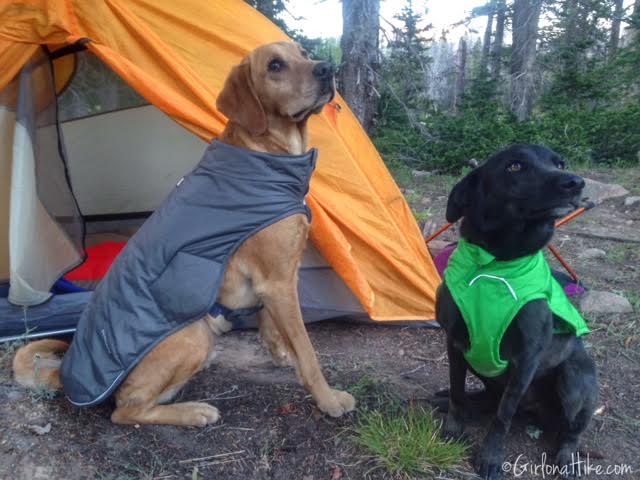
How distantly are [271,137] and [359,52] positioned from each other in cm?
396

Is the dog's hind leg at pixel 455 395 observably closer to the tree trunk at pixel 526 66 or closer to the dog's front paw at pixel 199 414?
the dog's front paw at pixel 199 414

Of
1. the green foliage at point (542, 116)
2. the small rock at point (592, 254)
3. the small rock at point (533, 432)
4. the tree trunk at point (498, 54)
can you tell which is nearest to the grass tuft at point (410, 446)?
the small rock at point (533, 432)

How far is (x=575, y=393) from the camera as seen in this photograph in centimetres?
214

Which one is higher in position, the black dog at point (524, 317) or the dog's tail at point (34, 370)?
the black dog at point (524, 317)

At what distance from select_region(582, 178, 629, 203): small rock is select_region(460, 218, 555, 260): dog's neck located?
5.45m

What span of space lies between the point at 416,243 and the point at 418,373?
986 mm

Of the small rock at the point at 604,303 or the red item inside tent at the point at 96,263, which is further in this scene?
the red item inside tent at the point at 96,263

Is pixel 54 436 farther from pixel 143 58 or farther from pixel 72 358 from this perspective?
pixel 143 58

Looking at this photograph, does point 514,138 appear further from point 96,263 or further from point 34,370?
point 34,370

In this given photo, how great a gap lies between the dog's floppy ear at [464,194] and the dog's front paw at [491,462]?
3.20ft

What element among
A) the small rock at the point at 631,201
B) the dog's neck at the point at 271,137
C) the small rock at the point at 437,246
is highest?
the dog's neck at the point at 271,137

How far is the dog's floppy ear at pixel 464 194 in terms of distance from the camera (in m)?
2.26

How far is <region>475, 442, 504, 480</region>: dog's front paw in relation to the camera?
215cm

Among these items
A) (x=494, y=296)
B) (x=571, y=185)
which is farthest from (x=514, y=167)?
(x=494, y=296)
